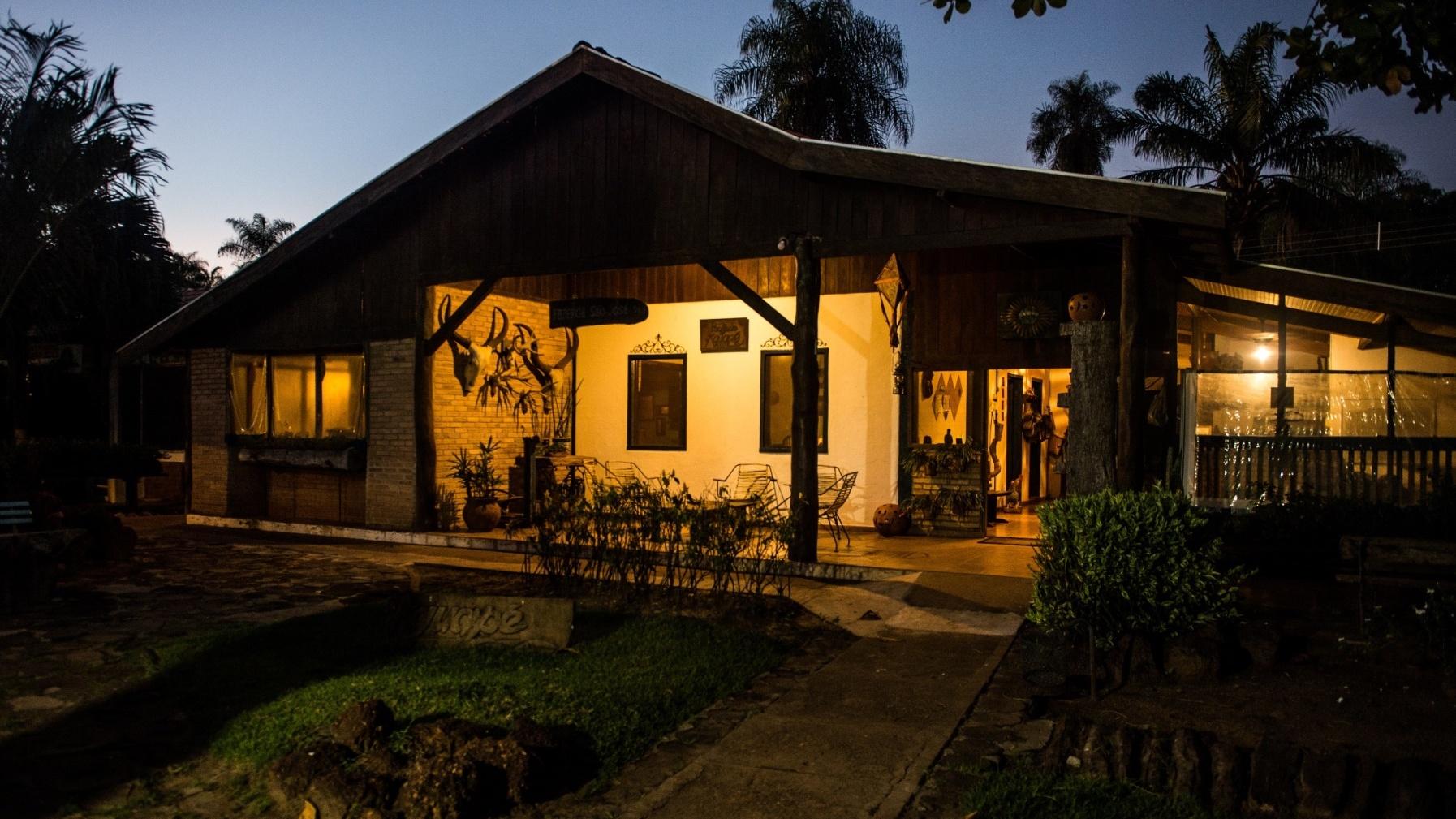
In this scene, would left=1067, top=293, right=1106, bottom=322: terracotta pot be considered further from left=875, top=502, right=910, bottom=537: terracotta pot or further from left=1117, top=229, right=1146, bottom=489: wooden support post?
left=875, top=502, right=910, bottom=537: terracotta pot

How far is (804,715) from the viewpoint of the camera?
18.2ft

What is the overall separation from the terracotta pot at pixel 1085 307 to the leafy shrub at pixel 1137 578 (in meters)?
5.03

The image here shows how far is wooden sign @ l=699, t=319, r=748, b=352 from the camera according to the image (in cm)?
1409

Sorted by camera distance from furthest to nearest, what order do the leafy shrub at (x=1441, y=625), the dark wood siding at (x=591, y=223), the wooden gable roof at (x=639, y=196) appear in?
the dark wood siding at (x=591, y=223)
the wooden gable roof at (x=639, y=196)
the leafy shrub at (x=1441, y=625)

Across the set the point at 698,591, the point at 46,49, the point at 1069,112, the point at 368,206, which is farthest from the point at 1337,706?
the point at 1069,112

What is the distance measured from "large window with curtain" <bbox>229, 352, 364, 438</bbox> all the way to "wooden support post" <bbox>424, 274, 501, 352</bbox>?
1635mm

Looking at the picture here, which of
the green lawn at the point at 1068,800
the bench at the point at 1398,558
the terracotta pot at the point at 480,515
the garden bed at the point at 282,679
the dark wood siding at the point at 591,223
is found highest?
the dark wood siding at the point at 591,223

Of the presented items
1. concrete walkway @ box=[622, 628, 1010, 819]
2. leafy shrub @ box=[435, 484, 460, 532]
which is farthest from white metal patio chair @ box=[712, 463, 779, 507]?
concrete walkway @ box=[622, 628, 1010, 819]

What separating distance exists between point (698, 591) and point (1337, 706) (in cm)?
477

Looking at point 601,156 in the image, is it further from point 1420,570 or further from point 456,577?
point 1420,570

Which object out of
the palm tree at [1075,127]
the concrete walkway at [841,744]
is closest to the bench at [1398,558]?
the concrete walkway at [841,744]

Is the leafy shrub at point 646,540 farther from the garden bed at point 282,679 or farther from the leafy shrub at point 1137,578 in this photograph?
the leafy shrub at point 1137,578

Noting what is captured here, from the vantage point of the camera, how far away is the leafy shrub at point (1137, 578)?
5.89 meters

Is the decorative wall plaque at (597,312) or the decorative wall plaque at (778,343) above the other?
the decorative wall plaque at (597,312)
